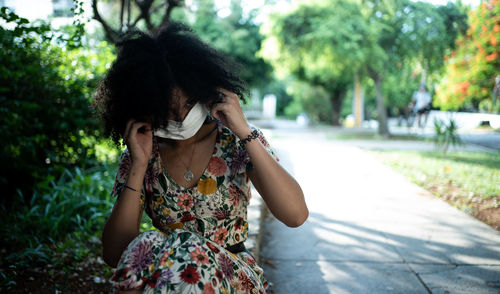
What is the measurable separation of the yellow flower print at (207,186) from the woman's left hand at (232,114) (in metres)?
0.27

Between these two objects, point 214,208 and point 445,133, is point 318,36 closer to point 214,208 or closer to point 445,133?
point 445,133

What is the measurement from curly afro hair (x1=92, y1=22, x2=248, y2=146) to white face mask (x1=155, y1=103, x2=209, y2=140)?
4 cm

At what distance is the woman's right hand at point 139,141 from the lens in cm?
181

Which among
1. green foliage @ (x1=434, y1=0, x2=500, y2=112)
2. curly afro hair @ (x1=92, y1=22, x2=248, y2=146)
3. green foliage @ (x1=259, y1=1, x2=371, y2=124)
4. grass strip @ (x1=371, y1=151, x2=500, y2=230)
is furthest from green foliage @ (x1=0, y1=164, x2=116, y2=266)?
green foliage @ (x1=434, y1=0, x2=500, y2=112)

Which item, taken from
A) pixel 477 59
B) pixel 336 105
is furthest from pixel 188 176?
pixel 336 105

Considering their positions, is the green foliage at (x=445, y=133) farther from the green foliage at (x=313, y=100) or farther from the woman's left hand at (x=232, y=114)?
the green foliage at (x=313, y=100)

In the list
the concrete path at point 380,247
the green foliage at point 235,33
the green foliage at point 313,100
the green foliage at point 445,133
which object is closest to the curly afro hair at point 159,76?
the concrete path at point 380,247

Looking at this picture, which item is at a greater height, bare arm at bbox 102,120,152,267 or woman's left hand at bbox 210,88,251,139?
woman's left hand at bbox 210,88,251,139

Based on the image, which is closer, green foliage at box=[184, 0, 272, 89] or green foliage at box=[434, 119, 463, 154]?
green foliage at box=[434, 119, 463, 154]

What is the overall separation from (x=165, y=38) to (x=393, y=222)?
3.33 meters

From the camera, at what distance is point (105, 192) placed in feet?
14.5

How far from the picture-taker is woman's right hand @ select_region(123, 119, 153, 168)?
1.81 metres

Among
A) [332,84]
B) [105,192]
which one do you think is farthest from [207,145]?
[332,84]

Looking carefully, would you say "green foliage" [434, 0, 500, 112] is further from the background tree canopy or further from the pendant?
the pendant
